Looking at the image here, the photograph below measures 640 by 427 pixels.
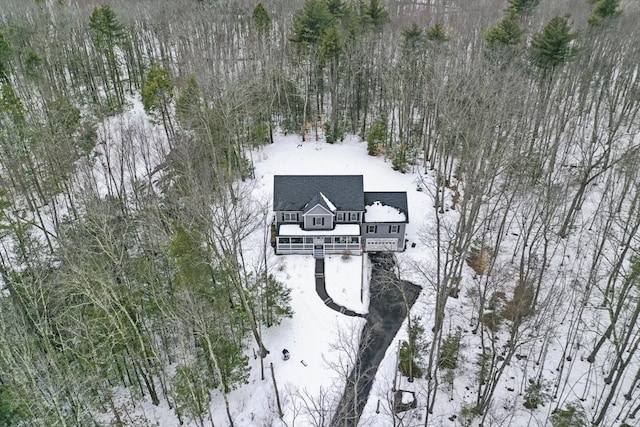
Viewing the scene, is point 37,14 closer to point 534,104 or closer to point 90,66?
point 90,66

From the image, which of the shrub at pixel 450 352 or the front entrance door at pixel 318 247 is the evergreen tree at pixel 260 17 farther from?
the shrub at pixel 450 352

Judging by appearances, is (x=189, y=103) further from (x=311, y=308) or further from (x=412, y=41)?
(x=412, y=41)

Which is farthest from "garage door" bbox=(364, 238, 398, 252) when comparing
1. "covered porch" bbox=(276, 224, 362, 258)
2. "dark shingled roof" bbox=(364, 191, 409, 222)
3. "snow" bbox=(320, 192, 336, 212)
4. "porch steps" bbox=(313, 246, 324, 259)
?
"snow" bbox=(320, 192, 336, 212)

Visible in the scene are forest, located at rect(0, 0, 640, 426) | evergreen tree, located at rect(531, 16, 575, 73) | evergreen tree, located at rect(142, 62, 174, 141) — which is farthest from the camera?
evergreen tree, located at rect(142, 62, 174, 141)

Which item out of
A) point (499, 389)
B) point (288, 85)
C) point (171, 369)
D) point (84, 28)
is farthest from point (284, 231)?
point (84, 28)

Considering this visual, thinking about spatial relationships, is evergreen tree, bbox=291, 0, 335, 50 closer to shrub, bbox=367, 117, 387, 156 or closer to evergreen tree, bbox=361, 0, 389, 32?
evergreen tree, bbox=361, 0, 389, 32

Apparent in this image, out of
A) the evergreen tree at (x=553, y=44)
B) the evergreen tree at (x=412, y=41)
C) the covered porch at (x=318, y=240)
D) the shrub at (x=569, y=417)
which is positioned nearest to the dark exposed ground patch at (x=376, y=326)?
the covered porch at (x=318, y=240)

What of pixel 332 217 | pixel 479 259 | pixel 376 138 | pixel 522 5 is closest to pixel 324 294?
pixel 332 217
